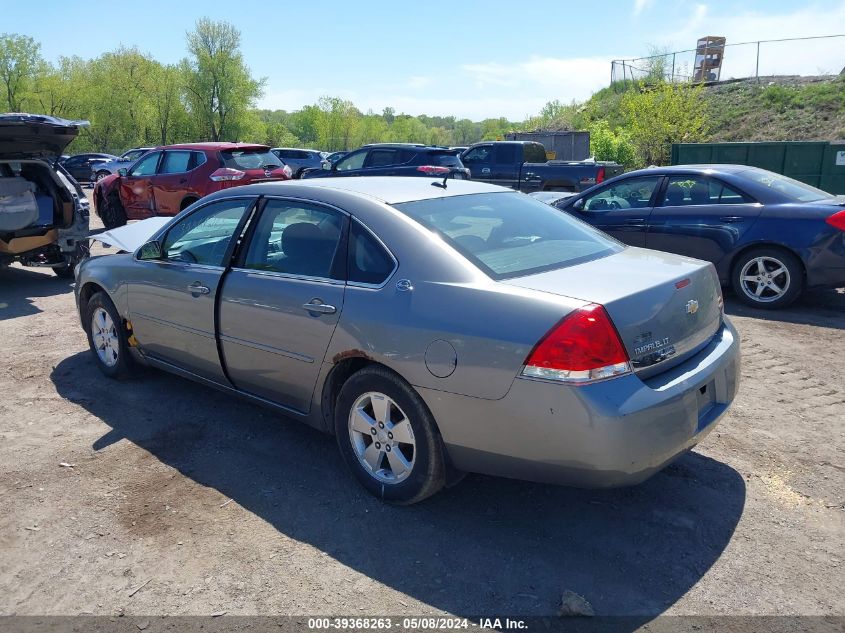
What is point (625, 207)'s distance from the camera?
8445 millimetres

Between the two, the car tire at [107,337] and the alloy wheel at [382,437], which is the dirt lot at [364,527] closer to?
the alloy wheel at [382,437]

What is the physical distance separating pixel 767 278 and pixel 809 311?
559 millimetres

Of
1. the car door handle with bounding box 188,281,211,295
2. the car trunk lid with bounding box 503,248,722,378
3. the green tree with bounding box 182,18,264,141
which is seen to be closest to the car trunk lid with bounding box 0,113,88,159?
the car door handle with bounding box 188,281,211,295

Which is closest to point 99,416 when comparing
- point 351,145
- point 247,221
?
point 247,221

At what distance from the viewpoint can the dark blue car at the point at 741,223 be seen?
6.98 m

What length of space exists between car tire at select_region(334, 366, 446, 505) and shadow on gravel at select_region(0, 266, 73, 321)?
19.1 feet

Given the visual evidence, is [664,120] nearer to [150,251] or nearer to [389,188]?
[389,188]

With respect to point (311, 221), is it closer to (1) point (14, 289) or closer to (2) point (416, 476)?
(2) point (416, 476)

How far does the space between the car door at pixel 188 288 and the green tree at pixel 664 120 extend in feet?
75.7

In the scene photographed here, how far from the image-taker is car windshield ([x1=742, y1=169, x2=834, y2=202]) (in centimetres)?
746

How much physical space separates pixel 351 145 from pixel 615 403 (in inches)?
3185

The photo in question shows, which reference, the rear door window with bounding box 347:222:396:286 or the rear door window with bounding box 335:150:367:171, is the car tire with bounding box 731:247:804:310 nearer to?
the rear door window with bounding box 347:222:396:286

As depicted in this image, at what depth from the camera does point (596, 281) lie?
3230 mm

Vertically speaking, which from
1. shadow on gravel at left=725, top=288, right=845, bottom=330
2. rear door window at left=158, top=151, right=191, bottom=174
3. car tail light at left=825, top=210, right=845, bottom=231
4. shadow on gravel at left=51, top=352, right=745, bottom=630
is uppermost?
rear door window at left=158, top=151, right=191, bottom=174
